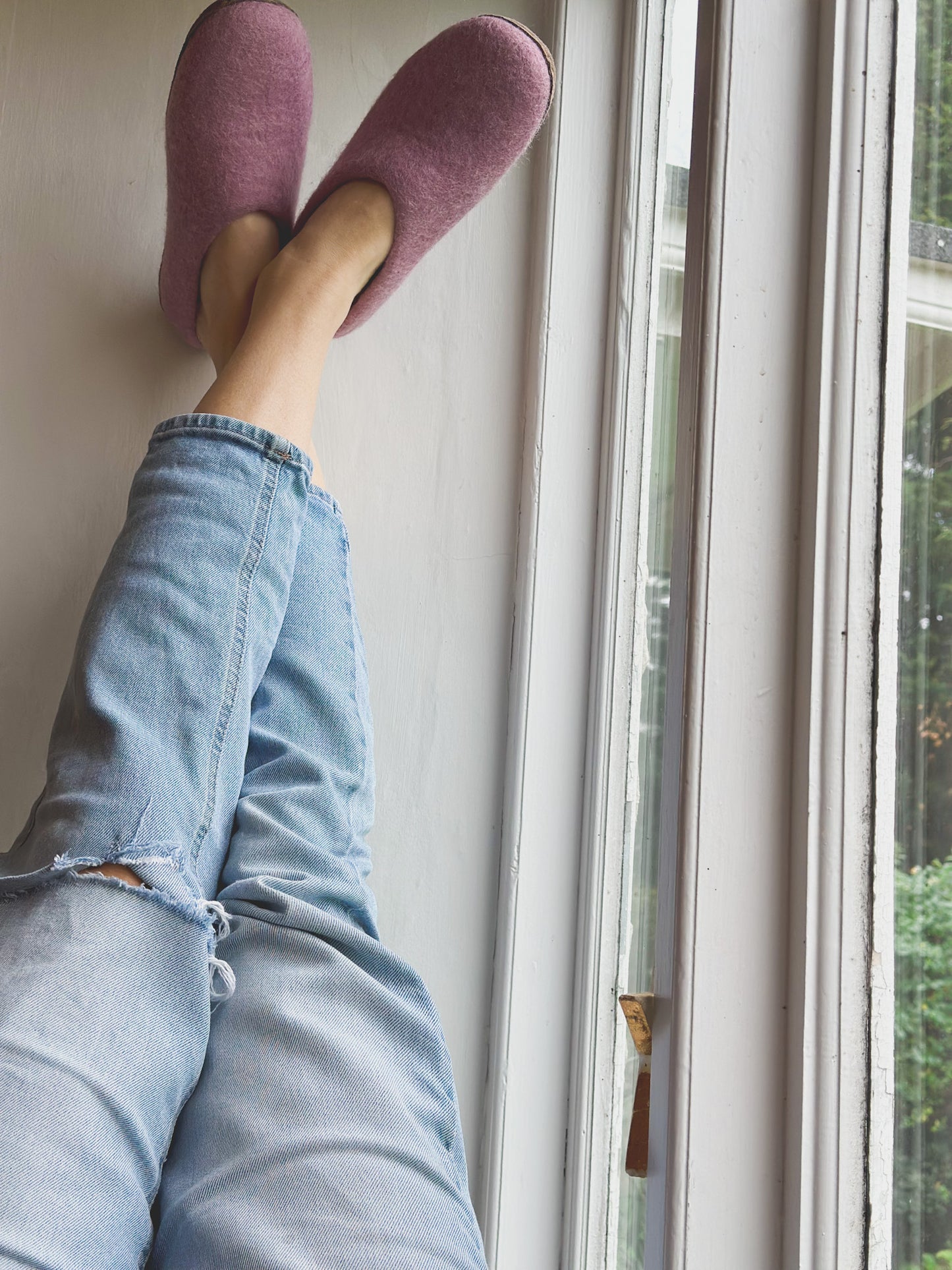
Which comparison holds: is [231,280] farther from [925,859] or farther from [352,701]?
[925,859]

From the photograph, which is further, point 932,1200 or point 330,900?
point 330,900

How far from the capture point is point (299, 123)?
84 cm

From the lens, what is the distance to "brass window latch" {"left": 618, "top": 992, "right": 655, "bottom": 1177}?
0.53 metres

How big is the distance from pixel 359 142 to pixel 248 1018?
0.69 metres

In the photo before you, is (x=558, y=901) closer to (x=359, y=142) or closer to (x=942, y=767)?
(x=942, y=767)

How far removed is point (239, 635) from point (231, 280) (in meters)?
0.37

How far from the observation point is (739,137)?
0.56 m

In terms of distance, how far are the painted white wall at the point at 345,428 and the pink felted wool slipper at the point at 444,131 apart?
0.32 feet

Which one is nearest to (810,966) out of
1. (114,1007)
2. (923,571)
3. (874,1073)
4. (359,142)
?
(874,1073)

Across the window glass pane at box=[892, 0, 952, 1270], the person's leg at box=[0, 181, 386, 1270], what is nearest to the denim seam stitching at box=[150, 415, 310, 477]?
the person's leg at box=[0, 181, 386, 1270]

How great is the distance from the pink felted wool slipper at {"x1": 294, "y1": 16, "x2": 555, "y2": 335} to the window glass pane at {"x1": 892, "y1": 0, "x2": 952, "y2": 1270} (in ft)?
1.25

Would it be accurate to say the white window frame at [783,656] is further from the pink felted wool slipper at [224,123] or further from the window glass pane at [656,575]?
the pink felted wool slipper at [224,123]

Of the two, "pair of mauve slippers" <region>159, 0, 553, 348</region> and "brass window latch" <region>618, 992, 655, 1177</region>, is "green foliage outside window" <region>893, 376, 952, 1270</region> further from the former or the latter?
"pair of mauve slippers" <region>159, 0, 553, 348</region>

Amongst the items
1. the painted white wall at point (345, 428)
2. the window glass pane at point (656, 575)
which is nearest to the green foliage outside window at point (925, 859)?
the window glass pane at point (656, 575)
